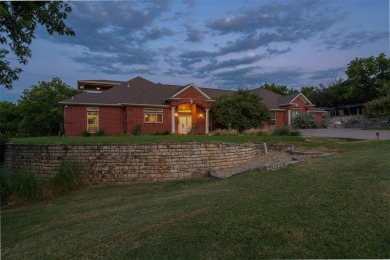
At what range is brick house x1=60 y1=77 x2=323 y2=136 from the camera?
22.6 metres

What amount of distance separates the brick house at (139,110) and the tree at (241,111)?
4.83 ft

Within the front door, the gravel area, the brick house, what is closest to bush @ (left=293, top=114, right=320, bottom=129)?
the brick house

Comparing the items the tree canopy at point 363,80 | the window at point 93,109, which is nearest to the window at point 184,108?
the window at point 93,109

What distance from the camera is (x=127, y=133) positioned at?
75.9 feet

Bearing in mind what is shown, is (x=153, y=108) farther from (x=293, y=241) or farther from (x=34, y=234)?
(x=293, y=241)

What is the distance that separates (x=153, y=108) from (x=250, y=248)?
2125 centimetres

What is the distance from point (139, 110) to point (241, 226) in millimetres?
20231

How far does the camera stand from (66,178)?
11852 mm

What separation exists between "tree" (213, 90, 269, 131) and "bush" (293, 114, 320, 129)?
21.4ft

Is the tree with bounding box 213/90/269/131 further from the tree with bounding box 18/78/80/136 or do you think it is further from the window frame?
the tree with bounding box 18/78/80/136

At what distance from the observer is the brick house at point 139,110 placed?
22625mm

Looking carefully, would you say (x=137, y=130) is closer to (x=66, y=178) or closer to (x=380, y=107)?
(x=66, y=178)

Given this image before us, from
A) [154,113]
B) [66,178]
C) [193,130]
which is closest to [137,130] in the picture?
[154,113]

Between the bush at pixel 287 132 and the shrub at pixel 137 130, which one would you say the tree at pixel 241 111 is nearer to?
the bush at pixel 287 132
